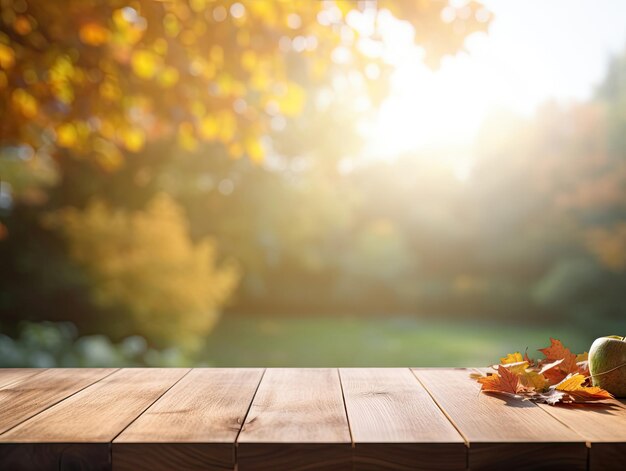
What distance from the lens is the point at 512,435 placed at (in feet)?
3.50

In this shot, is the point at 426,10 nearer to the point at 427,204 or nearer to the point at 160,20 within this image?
the point at 160,20

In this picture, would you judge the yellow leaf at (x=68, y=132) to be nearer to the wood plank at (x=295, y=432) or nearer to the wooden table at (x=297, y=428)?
the wooden table at (x=297, y=428)

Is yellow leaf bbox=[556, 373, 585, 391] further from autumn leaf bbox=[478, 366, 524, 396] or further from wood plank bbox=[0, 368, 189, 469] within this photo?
wood plank bbox=[0, 368, 189, 469]

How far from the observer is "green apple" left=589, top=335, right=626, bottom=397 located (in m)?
1.40

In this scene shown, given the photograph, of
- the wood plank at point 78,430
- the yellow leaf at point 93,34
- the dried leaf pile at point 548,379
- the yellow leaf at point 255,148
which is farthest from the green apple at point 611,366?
the yellow leaf at point 93,34

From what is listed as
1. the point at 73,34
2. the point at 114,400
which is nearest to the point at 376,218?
the point at 73,34

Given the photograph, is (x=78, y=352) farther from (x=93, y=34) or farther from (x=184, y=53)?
(x=184, y=53)

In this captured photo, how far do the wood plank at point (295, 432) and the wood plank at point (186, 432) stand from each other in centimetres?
3

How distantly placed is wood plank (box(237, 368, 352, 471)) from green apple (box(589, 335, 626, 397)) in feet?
1.82

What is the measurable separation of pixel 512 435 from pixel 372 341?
10.5 m

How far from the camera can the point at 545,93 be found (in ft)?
41.6

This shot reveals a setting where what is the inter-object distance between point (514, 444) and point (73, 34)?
3.35 metres

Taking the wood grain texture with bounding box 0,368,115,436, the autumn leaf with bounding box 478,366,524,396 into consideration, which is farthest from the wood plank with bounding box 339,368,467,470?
the wood grain texture with bounding box 0,368,115,436

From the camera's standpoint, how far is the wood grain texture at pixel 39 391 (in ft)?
4.07
